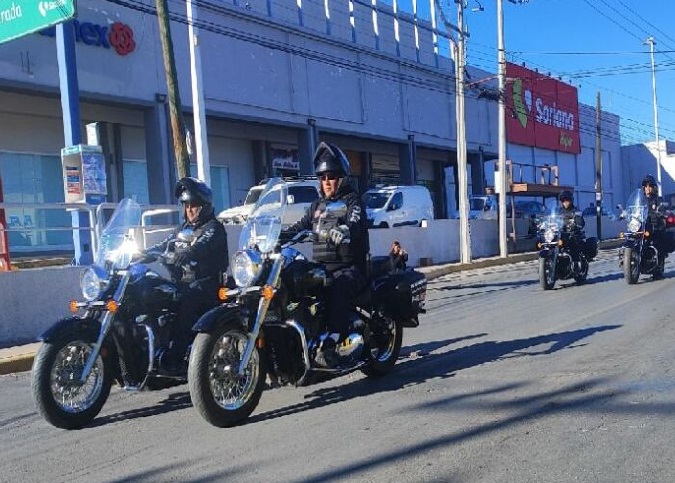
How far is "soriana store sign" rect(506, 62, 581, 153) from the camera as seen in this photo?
42219 mm

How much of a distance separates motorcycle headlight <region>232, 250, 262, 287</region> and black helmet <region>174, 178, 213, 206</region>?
2.97 feet

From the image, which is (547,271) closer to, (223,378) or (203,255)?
(203,255)

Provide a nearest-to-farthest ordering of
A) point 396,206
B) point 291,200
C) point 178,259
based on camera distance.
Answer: point 178,259 → point 291,200 → point 396,206

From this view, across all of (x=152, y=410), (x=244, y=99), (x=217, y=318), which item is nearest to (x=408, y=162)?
(x=244, y=99)

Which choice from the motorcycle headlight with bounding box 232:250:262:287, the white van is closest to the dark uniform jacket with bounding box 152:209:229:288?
the motorcycle headlight with bounding box 232:250:262:287

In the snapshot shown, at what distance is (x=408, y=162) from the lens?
33.3 meters

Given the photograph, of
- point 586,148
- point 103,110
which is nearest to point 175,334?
point 103,110

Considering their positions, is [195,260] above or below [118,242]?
below

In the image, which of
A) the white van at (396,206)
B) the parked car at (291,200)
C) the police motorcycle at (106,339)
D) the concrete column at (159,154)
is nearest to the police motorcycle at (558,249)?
the parked car at (291,200)

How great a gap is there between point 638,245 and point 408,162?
2022 cm

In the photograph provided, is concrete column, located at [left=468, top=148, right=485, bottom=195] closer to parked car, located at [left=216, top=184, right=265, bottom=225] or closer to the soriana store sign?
the soriana store sign

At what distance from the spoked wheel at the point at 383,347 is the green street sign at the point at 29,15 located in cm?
726

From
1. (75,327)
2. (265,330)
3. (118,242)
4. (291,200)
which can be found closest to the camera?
(75,327)

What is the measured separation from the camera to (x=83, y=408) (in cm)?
531
